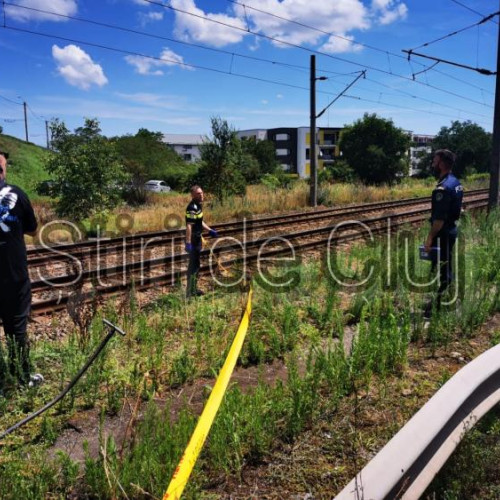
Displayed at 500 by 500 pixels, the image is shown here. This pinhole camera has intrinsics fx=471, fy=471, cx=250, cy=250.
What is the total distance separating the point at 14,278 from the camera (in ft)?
13.5

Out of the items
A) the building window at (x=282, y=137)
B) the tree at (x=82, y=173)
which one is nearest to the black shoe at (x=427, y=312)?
the tree at (x=82, y=173)

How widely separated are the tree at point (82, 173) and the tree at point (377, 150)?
47.5 meters

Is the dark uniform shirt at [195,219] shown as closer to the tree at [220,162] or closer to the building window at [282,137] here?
the tree at [220,162]

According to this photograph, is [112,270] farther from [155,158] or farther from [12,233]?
[155,158]

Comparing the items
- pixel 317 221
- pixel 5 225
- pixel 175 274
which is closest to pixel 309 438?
pixel 5 225

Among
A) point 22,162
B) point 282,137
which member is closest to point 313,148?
point 22,162

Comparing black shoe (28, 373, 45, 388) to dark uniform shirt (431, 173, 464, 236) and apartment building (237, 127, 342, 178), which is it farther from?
apartment building (237, 127, 342, 178)

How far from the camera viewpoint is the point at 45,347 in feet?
16.6

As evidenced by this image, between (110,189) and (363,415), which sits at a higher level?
(110,189)

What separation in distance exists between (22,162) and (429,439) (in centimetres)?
4765

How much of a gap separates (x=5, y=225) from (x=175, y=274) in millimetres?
4914

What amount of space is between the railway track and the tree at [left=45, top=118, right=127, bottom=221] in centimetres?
707

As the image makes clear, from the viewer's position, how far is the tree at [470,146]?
8494 cm

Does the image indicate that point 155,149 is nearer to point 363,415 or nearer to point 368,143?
point 368,143
